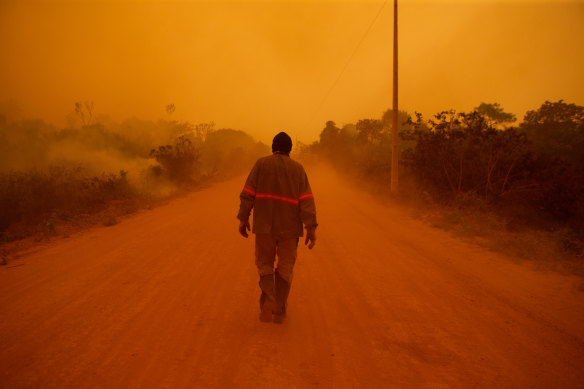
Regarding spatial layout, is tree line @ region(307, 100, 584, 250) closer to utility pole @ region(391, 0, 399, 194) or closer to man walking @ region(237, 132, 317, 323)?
utility pole @ region(391, 0, 399, 194)

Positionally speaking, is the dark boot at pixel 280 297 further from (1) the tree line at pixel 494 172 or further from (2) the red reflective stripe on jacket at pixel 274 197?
(1) the tree line at pixel 494 172

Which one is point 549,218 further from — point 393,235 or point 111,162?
point 111,162

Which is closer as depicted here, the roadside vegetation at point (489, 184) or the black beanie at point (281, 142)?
the black beanie at point (281, 142)

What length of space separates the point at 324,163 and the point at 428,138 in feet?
69.5

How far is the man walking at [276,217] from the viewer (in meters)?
3.38

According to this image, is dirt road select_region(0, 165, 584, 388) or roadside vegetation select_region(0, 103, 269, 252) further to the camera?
roadside vegetation select_region(0, 103, 269, 252)

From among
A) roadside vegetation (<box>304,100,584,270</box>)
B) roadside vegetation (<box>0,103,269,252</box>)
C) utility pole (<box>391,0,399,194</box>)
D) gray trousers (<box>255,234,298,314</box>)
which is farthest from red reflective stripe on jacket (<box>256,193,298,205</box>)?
utility pole (<box>391,0,399,194</box>)

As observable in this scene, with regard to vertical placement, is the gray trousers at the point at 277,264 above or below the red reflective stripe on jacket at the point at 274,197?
below

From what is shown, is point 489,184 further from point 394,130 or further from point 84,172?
point 84,172

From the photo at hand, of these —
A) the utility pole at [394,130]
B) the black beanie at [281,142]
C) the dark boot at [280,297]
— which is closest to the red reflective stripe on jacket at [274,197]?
the black beanie at [281,142]

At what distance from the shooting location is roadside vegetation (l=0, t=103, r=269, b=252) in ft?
30.8

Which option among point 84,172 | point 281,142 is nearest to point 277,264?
point 281,142

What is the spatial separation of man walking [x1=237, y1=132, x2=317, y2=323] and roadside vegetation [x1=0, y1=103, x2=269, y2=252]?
6.32m

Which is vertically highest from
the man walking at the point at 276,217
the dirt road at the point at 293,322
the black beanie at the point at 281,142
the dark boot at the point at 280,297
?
the black beanie at the point at 281,142
